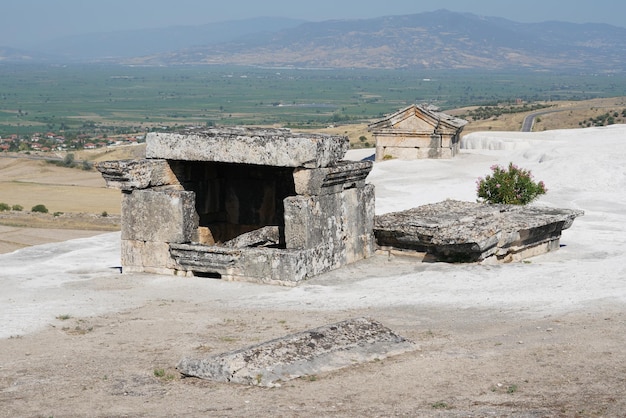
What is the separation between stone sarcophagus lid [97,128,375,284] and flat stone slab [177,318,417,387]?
3456 millimetres

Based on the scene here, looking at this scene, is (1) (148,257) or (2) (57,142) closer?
(1) (148,257)

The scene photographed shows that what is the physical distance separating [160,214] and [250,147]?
1525 mm

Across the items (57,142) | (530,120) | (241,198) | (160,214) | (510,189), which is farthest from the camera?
(57,142)

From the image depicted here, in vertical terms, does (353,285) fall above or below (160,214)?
below

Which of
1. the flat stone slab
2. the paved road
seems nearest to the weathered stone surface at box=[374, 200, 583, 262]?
the flat stone slab

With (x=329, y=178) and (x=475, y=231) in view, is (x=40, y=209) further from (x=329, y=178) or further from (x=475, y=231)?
(x=475, y=231)

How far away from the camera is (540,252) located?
14266 mm

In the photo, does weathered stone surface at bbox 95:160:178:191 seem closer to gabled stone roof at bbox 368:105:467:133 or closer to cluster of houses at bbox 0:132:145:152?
gabled stone roof at bbox 368:105:467:133

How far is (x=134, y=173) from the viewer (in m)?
13.0

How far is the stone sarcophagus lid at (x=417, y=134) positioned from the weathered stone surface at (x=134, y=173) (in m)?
15.6

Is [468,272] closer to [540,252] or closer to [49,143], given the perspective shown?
[540,252]

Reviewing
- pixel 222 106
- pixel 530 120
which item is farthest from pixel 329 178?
pixel 222 106

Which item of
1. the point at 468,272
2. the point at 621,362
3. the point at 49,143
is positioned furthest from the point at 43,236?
the point at 49,143

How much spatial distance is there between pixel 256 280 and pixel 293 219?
842 millimetres
